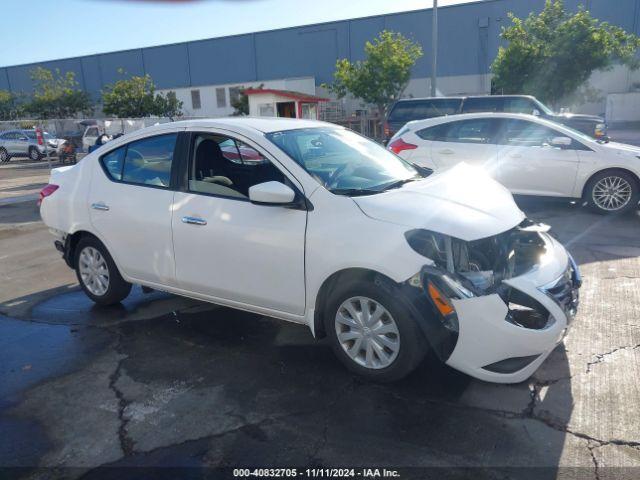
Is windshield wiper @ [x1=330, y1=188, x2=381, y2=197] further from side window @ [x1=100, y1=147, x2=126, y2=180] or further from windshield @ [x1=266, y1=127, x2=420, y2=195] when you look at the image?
side window @ [x1=100, y1=147, x2=126, y2=180]

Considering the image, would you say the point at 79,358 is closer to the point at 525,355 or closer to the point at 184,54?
the point at 525,355

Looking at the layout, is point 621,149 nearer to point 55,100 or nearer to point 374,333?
point 374,333

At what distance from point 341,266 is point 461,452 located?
1290mm

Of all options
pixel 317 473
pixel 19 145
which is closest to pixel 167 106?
pixel 19 145

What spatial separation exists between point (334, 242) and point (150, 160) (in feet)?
6.85

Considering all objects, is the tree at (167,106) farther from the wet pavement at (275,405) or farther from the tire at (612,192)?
the wet pavement at (275,405)

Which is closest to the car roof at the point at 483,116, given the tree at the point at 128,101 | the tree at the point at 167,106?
the tree at the point at 128,101

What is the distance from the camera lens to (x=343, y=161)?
421 centimetres

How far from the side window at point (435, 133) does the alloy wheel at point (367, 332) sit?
6.34 m

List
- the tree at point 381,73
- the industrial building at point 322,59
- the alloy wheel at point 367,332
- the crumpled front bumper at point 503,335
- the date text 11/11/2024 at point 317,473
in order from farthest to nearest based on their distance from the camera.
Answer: the industrial building at point 322,59 → the tree at point 381,73 → the alloy wheel at point 367,332 → the crumpled front bumper at point 503,335 → the date text 11/11/2024 at point 317,473

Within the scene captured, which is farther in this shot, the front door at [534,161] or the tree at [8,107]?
the tree at [8,107]

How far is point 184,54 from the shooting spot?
5069 centimetres

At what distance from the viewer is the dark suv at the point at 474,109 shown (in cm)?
1307

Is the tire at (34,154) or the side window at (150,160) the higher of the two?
the side window at (150,160)
